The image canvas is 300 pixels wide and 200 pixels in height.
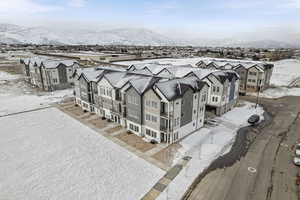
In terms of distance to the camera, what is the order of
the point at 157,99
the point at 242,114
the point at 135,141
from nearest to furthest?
the point at 157,99 < the point at 135,141 < the point at 242,114

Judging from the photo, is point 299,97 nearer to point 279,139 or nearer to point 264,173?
point 279,139

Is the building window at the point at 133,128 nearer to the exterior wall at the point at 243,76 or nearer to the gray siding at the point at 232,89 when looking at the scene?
the gray siding at the point at 232,89

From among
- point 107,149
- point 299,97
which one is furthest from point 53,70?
point 299,97

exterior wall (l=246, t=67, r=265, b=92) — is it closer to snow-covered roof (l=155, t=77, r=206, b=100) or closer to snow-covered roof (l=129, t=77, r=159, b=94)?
snow-covered roof (l=155, t=77, r=206, b=100)

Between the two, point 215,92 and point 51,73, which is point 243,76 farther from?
point 51,73

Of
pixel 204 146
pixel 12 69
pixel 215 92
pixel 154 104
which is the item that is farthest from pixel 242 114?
pixel 12 69

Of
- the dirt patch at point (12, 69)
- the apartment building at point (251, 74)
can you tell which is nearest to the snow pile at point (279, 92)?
the apartment building at point (251, 74)
